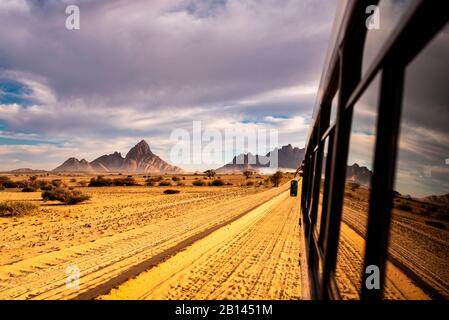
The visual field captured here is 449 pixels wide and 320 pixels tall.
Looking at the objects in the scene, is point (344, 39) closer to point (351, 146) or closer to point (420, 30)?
point (351, 146)

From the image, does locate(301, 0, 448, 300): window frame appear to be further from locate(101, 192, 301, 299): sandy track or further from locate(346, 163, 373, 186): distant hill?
locate(101, 192, 301, 299): sandy track

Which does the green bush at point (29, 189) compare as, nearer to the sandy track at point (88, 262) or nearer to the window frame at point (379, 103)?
the sandy track at point (88, 262)

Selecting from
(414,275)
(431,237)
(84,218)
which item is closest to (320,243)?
(414,275)

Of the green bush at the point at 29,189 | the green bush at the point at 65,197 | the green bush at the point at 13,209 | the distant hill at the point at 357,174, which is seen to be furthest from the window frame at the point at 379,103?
the green bush at the point at 29,189

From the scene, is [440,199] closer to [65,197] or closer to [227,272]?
[227,272]

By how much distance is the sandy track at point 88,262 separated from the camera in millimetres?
6074

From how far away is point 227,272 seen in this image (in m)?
7.14

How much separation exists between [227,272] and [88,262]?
3571 mm

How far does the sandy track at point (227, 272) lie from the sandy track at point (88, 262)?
0.85 m

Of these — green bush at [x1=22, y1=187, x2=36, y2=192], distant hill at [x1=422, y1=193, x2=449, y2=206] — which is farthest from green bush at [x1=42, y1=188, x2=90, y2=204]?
distant hill at [x1=422, y1=193, x2=449, y2=206]

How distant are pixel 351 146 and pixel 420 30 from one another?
105 centimetres

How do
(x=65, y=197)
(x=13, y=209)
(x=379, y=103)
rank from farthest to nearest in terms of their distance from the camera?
(x=65, y=197) → (x=13, y=209) → (x=379, y=103)

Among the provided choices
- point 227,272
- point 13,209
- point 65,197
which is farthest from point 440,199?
point 65,197

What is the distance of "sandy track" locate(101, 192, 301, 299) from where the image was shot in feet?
19.1
